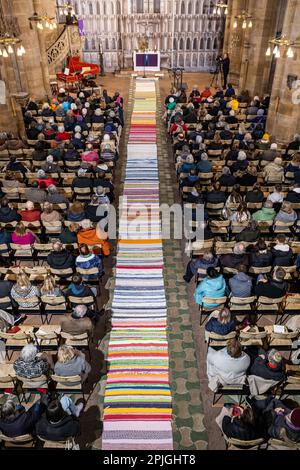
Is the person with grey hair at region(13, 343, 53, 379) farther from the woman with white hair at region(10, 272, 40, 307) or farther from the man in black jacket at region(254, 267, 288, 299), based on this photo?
the man in black jacket at region(254, 267, 288, 299)

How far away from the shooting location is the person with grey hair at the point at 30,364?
21.6 feet

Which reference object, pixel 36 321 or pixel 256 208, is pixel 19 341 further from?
pixel 256 208

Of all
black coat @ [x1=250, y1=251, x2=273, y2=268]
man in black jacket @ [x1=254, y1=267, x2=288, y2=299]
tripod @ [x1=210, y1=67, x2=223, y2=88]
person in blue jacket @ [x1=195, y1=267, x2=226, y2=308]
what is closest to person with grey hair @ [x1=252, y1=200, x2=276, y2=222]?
black coat @ [x1=250, y1=251, x2=273, y2=268]

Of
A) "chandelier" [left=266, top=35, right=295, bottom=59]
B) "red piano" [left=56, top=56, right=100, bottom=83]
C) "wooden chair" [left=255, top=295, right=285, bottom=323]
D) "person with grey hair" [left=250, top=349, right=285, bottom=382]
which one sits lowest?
"wooden chair" [left=255, top=295, right=285, bottom=323]

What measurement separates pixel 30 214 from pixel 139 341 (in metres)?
4.70

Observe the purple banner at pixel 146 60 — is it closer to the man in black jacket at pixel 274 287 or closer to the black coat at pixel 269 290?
the man in black jacket at pixel 274 287

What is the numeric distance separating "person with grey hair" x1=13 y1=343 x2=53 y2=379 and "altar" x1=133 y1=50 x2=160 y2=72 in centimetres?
2657

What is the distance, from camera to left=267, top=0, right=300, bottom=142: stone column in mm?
15258

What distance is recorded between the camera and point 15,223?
10695 mm

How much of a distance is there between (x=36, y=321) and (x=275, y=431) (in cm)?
550

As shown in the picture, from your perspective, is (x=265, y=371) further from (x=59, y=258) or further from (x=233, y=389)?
(x=59, y=258)

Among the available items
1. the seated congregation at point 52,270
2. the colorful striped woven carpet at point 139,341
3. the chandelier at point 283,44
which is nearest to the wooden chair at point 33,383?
the seated congregation at point 52,270

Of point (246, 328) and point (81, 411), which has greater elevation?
point (246, 328)
